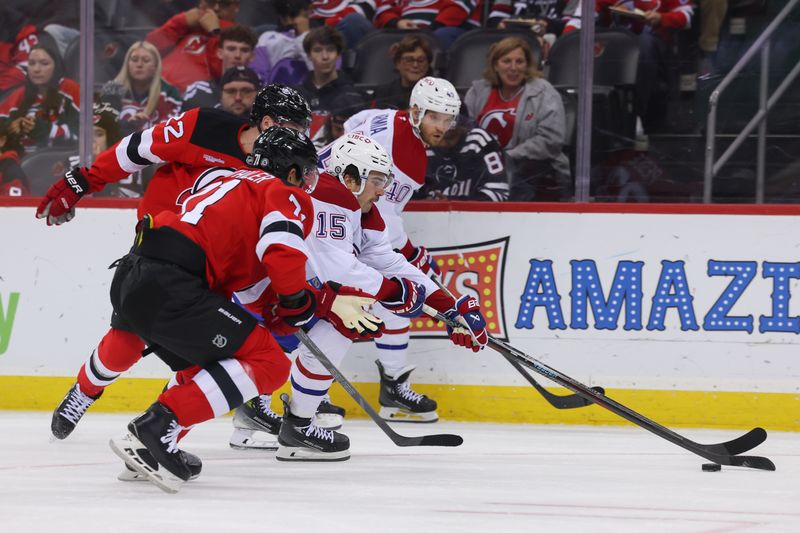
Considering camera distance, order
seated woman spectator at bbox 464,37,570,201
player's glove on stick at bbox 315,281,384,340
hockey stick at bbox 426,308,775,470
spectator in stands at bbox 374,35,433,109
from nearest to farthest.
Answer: player's glove on stick at bbox 315,281,384,340 → hockey stick at bbox 426,308,775,470 → seated woman spectator at bbox 464,37,570,201 → spectator in stands at bbox 374,35,433,109

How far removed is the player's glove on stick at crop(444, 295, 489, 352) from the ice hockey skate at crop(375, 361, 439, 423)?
27.9 inches

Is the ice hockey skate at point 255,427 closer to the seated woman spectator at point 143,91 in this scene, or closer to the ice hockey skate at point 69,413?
the ice hockey skate at point 69,413

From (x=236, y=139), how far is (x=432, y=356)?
4.21 ft

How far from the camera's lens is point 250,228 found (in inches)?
119

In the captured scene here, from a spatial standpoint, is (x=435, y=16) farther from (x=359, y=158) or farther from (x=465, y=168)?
(x=359, y=158)

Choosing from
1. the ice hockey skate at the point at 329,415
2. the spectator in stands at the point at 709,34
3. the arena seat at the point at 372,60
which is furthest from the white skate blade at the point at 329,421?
the spectator in stands at the point at 709,34

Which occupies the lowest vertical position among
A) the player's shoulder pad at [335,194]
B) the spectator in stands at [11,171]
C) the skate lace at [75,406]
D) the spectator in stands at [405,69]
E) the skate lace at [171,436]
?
the skate lace at [75,406]

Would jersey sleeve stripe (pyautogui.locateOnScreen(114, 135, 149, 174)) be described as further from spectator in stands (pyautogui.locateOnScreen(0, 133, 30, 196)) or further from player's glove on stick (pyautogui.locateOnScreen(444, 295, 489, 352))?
player's glove on stick (pyautogui.locateOnScreen(444, 295, 489, 352))

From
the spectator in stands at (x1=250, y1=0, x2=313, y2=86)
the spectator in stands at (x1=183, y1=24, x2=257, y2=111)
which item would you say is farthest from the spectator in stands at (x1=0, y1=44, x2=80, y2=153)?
the spectator in stands at (x1=250, y1=0, x2=313, y2=86)

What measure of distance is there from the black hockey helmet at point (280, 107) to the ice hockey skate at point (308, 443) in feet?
3.15

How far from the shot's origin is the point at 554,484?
3.32 meters

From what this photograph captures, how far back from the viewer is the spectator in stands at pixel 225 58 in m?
5.00

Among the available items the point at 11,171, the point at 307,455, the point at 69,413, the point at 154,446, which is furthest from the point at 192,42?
the point at 154,446

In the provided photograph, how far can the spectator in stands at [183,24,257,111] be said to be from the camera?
500 cm
